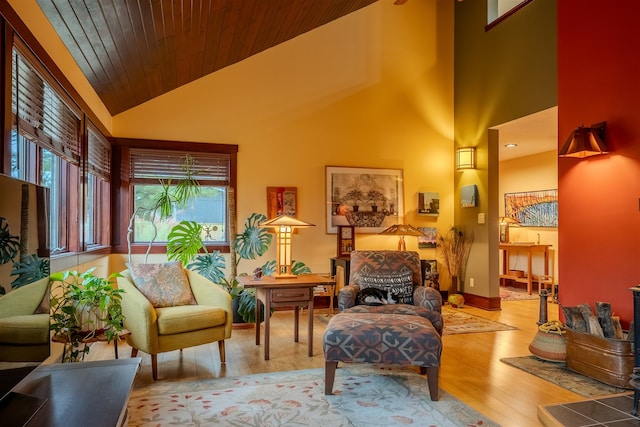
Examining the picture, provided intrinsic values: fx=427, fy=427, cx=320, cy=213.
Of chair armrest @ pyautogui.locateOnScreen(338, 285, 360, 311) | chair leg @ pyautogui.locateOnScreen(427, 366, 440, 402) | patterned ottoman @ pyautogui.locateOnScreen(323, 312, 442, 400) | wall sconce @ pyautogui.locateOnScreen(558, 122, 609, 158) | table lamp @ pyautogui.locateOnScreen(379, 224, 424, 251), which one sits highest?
wall sconce @ pyautogui.locateOnScreen(558, 122, 609, 158)

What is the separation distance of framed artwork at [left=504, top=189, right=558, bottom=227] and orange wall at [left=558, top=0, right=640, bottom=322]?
395cm

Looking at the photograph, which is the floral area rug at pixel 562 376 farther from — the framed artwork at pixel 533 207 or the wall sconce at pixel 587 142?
the framed artwork at pixel 533 207

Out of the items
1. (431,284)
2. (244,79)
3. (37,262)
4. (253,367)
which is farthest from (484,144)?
(37,262)

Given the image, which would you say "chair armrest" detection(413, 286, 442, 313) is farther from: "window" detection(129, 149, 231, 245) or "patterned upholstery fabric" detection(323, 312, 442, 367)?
"window" detection(129, 149, 231, 245)

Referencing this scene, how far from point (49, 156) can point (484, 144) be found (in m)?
5.13

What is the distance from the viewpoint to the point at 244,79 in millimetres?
5547

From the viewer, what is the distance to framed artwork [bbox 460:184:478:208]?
600 cm

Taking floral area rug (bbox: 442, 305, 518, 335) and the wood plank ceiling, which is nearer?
the wood plank ceiling

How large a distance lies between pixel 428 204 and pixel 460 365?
3186 millimetres

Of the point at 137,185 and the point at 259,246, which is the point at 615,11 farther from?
the point at 137,185

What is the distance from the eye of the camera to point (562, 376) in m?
3.22

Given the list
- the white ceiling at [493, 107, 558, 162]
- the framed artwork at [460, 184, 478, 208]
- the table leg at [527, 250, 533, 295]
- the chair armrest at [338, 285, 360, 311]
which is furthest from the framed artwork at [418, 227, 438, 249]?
the chair armrest at [338, 285, 360, 311]

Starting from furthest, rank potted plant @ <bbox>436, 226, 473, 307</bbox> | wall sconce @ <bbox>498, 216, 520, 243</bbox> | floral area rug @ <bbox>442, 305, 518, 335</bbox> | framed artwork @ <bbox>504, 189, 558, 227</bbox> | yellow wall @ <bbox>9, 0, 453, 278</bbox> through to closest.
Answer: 1. wall sconce @ <bbox>498, 216, 520, 243</bbox>
2. framed artwork @ <bbox>504, 189, 558, 227</bbox>
3. potted plant @ <bbox>436, 226, 473, 307</bbox>
4. yellow wall @ <bbox>9, 0, 453, 278</bbox>
5. floral area rug @ <bbox>442, 305, 518, 335</bbox>

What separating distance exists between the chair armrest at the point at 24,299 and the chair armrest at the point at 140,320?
140cm
